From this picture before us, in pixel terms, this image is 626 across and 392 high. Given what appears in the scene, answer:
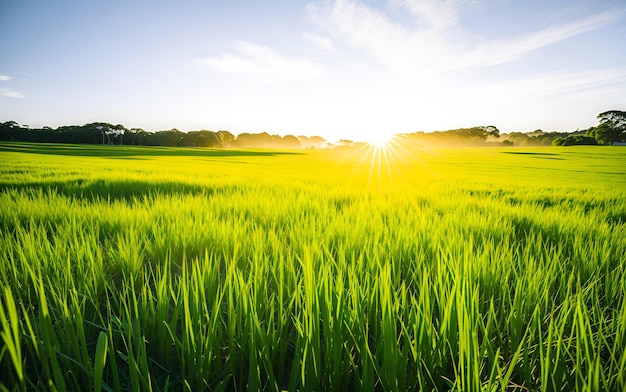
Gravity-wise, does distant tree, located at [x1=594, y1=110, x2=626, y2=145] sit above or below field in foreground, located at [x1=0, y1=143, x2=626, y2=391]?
above

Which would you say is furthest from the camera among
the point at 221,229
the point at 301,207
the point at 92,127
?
the point at 92,127

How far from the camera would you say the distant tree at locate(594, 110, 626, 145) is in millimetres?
45281

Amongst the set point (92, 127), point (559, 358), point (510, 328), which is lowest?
point (510, 328)

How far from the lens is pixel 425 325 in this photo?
0.81 metres

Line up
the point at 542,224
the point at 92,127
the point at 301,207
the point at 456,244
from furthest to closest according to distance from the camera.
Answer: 1. the point at 92,127
2. the point at 301,207
3. the point at 542,224
4. the point at 456,244

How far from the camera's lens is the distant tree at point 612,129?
4528cm

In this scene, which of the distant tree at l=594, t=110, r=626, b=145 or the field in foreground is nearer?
the field in foreground

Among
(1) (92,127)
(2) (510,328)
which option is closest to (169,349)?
(2) (510,328)

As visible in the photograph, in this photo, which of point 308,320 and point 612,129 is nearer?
point 308,320

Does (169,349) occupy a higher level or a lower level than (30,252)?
lower

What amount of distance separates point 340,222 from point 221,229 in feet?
2.98

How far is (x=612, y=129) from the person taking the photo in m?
45.7

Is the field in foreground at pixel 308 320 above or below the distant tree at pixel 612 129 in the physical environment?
below

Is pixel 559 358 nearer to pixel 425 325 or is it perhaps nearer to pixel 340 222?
pixel 425 325
